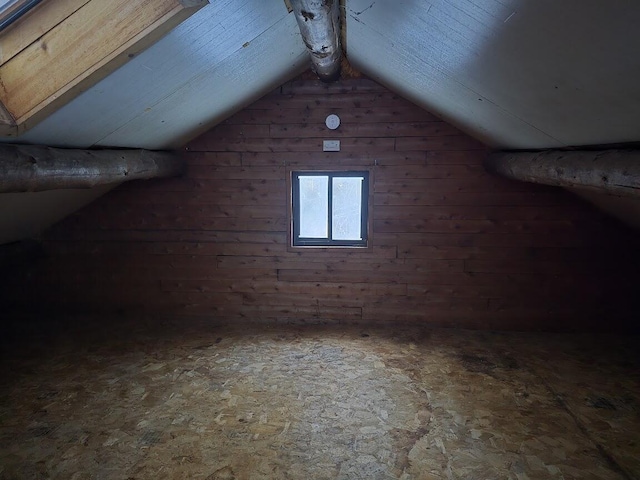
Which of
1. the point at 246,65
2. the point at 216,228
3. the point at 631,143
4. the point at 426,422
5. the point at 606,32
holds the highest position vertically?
the point at 246,65

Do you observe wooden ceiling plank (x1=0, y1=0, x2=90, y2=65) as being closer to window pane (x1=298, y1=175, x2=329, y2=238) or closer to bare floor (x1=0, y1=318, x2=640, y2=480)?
bare floor (x1=0, y1=318, x2=640, y2=480)

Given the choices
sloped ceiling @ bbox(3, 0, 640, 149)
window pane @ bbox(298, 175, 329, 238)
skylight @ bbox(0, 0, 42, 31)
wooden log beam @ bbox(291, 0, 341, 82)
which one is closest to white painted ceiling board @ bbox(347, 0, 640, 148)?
sloped ceiling @ bbox(3, 0, 640, 149)

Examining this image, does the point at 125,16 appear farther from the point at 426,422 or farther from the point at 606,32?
the point at 426,422

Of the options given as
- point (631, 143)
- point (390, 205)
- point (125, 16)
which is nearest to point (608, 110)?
point (631, 143)

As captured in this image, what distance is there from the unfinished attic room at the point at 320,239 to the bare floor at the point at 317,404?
0.02 m

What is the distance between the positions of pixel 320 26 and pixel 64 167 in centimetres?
157

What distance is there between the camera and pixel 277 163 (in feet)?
14.3

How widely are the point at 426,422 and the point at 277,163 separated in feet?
8.83

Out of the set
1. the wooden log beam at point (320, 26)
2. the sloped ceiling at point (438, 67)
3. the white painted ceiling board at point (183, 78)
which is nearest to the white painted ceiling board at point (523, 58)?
the sloped ceiling at point (438, 67)

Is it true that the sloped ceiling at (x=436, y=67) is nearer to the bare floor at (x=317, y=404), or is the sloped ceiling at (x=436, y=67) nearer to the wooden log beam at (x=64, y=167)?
the wooden log beam at (x=64, y=167)

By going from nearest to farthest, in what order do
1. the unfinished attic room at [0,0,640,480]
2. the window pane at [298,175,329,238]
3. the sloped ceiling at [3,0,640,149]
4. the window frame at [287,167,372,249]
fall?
the sloped ceiling at [3,0,640,149] < the unfinished attic room at [0,0,640,480] < the window frame at [287,167,372,249] < the window pane at [298,175,329,238]

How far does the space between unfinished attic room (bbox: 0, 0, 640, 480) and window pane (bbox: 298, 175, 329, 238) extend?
1.2 inches

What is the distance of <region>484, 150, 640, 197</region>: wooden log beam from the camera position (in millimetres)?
1990

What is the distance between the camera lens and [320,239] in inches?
178
